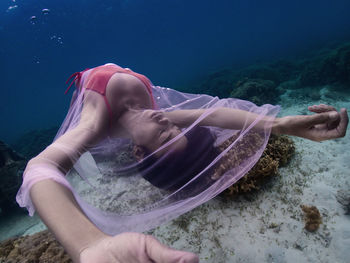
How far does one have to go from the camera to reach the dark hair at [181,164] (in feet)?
7.45

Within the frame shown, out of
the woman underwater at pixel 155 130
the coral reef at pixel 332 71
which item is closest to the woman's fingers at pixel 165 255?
the woman underwater at pixel 155 130

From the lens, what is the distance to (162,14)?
7606 centimetres

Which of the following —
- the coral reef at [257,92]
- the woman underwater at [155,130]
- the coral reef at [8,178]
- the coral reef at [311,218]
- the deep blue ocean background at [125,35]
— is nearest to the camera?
the woman underwater at [155,130]

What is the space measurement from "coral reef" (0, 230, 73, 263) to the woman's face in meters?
2.57

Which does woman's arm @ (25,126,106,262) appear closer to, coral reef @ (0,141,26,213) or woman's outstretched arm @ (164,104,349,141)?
woman's outstretched arm @ (164,104,349,141)

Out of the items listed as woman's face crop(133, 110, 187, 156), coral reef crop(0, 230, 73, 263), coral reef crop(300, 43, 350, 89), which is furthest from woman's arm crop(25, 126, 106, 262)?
coral reef crop(300, 43, 350, 89)

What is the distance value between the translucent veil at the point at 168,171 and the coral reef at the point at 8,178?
623 centimetres

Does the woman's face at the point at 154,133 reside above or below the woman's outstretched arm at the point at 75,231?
below

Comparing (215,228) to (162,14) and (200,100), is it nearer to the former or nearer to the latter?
(200,100)

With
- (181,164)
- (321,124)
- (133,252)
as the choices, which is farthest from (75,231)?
(321,124)

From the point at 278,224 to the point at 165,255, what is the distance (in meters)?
3.24

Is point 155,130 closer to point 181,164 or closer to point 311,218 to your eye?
point 181,164

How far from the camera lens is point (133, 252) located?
2.74 ft

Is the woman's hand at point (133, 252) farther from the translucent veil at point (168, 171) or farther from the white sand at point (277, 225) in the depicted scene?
the white sand at point (277, 225)
